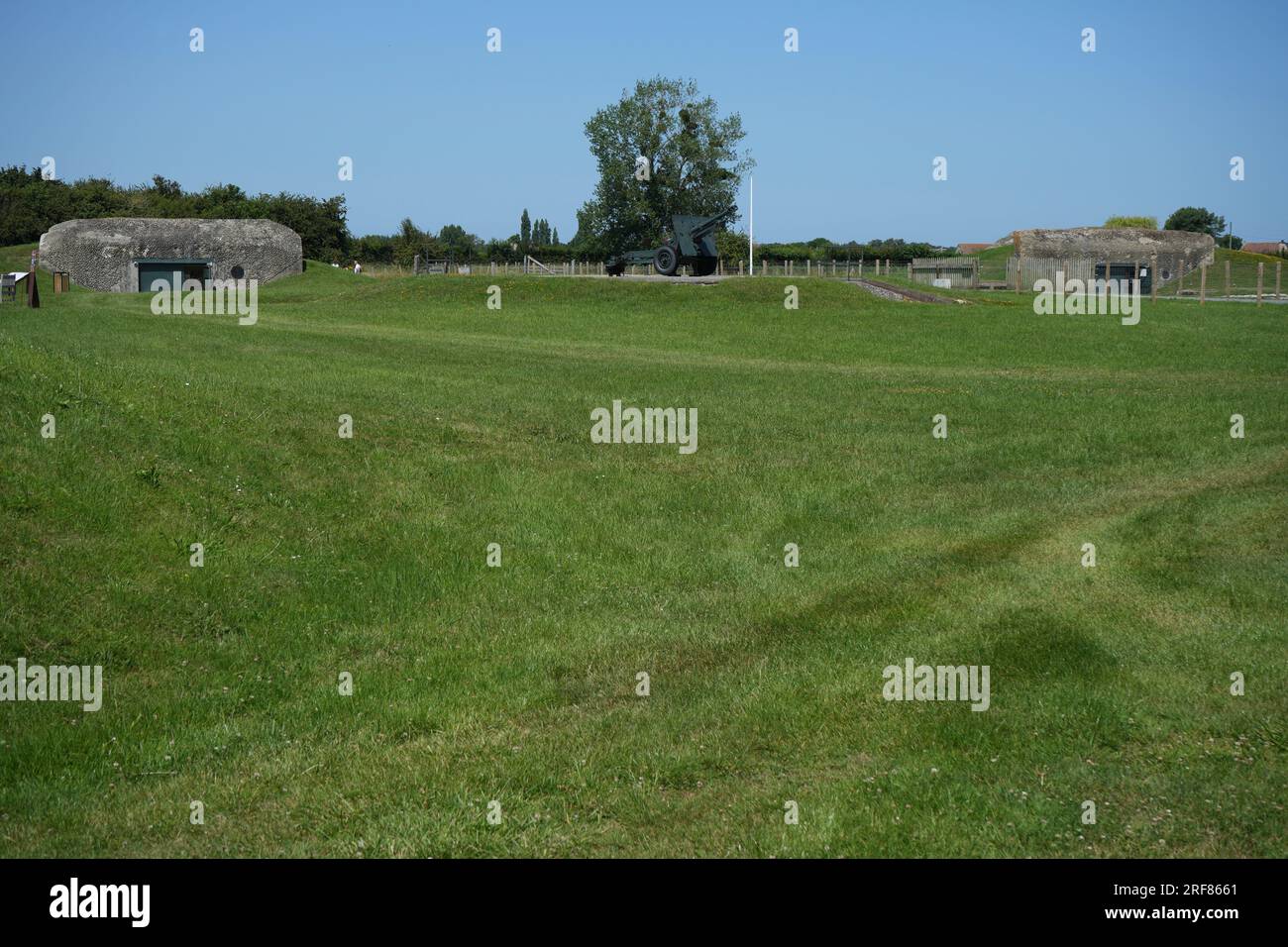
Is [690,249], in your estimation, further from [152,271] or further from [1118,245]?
[1118,245]

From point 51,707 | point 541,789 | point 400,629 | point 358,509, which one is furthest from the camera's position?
point 358,509

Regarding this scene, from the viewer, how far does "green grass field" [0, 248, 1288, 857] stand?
6.66m

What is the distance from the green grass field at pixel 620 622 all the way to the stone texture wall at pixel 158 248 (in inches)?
2219

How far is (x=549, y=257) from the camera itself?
10131 centimetres

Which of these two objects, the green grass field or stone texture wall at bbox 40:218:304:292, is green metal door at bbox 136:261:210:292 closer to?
stone texture wall at bbox 40:218:304:292

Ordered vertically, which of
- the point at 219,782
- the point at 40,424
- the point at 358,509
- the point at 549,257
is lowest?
the point at 219,782

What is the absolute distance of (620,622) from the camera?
1047cm

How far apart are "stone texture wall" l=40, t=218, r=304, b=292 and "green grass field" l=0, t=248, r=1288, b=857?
56.4m

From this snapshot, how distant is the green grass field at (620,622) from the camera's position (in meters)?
6.66

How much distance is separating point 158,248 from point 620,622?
70.0 meters

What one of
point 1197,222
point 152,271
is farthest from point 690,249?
point 1197,222

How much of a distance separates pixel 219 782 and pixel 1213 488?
12801mm
